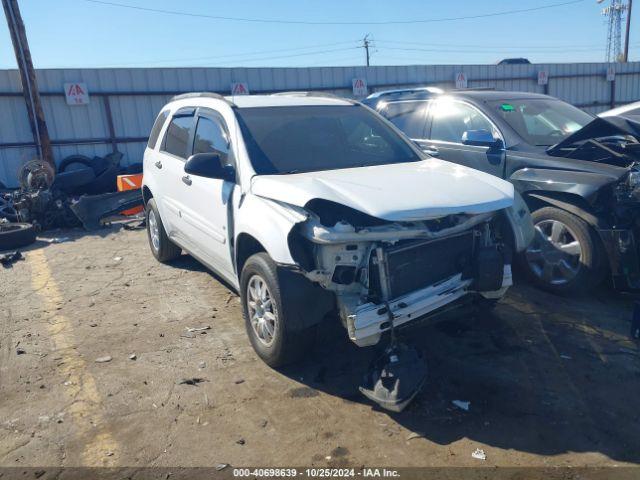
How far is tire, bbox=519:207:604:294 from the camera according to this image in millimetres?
4766

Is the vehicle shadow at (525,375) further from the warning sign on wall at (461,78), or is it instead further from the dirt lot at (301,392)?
the warning sign on wall at (461,78)

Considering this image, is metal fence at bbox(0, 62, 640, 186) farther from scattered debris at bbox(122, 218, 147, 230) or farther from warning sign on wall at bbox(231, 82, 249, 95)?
scattered debris at bbox(122, 218, 147, 230)

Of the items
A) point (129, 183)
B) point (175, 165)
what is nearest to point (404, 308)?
point (175, 165)

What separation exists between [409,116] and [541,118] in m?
1.63

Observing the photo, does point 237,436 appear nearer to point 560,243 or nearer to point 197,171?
point 197,171

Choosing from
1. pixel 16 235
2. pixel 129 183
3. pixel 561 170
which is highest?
pixel 561 170

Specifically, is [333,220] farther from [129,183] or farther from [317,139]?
[129,183]

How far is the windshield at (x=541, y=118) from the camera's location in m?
5.81

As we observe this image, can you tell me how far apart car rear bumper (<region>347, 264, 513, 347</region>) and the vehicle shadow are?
0.17 m

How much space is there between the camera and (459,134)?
6.28 m

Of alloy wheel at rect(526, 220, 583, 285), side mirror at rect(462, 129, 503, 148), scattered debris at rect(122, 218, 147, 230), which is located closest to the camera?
alloy wheel at rect(526, 220, 583, 285)

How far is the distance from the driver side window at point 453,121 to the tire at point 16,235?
20.5 feet

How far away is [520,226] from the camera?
4172mm

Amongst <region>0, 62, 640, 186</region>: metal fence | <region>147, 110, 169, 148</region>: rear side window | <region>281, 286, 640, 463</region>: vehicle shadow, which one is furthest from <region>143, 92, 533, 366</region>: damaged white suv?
<region>0, 62, 640, 186</region>: metal fence
